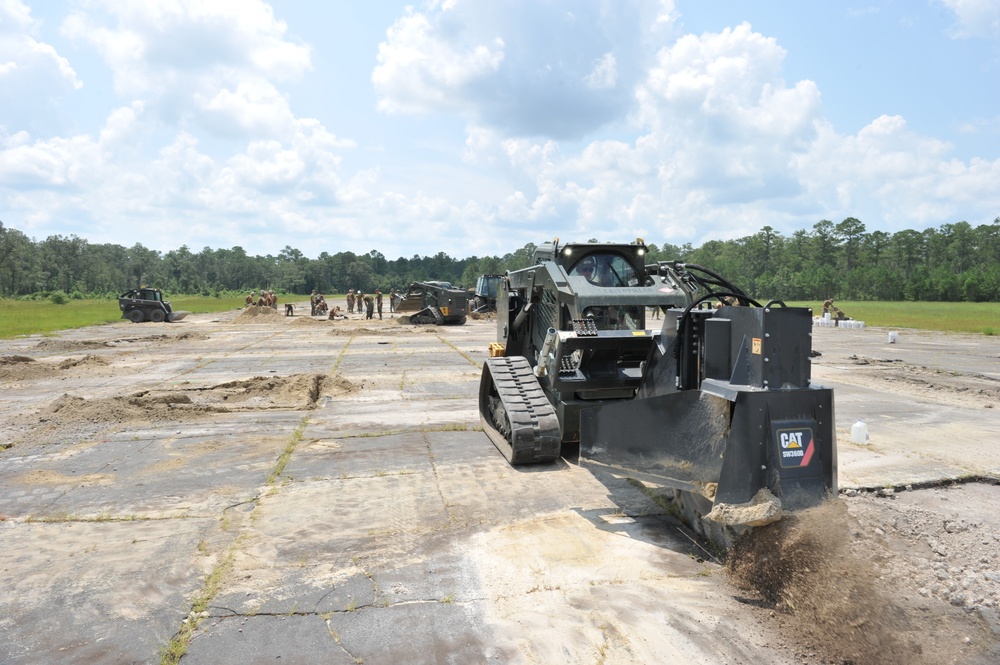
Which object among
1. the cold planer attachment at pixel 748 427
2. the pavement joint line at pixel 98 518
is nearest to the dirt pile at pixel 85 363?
the pavement joint line at pixel 98 518

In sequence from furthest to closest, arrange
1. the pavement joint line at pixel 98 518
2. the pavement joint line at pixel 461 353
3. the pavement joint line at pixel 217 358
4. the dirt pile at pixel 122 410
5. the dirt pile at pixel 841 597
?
the pavement joint line at pixel 461 353 → the pavement joint line at pixel 217 358 → the dirt pile at pixel 122 410 → the pavement joint line at pixel 98 518 → the dirt pile at pixel 841 597

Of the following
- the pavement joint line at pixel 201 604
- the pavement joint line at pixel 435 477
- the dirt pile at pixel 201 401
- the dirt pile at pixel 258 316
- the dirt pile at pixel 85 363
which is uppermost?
the dirt pile at pixel 258 316

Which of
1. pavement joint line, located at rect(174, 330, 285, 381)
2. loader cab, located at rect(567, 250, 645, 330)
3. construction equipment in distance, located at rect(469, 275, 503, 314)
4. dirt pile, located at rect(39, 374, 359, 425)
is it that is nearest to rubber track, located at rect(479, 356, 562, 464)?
loader cab, located at rect(567, 250, 645, 330)

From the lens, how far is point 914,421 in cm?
913

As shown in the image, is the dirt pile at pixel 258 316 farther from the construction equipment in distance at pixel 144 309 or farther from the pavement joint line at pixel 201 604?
the pavement joint line at pixel 201 604

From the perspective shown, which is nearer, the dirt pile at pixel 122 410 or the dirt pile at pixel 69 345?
the dirt pile at pixel 122 410

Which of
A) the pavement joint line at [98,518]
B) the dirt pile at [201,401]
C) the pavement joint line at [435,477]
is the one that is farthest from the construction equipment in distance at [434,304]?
the pavement joint line at [98,518]

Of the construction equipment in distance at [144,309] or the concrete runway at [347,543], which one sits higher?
the construction equipment in distance at [144,309]

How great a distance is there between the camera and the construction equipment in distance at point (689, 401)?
152 inches

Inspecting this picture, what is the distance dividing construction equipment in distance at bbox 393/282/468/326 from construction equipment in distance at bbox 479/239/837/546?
23.6 meters

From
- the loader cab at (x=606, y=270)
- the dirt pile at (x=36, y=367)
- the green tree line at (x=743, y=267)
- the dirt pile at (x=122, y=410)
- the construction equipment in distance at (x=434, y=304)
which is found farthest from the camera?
the green tree line at (x=743, y=267)

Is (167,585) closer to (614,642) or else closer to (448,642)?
(448,642)

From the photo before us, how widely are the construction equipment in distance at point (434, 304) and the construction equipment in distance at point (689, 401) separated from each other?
23.6 m

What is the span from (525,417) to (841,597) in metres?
3.62
